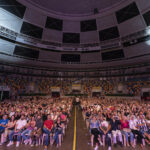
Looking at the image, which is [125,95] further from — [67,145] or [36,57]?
[36,57]

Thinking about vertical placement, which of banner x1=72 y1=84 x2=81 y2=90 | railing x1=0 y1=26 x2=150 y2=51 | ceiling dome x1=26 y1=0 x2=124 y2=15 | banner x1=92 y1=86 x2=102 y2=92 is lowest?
banner x1=92 y1=86 x2=102 y2=92

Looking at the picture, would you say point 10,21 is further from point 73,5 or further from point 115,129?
point 115,129

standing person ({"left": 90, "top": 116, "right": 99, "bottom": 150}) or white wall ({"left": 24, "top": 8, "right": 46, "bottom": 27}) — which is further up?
white wall ({"left": 24, "top": 8, "right": 46, "bottom": 27})

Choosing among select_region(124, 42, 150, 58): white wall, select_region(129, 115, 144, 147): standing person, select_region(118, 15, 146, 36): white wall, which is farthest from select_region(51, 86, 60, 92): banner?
select_region(129, 115, 144, 147): standing person

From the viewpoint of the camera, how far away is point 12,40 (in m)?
18.0

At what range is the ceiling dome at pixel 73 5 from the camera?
1862 cm

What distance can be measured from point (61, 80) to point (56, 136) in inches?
890

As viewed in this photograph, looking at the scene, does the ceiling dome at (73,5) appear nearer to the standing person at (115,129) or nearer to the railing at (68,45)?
the railing at (68,45)

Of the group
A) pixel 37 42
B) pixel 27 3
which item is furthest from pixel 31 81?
pixel 27 3

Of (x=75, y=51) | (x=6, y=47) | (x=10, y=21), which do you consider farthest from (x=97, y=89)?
(x=10, y=21)

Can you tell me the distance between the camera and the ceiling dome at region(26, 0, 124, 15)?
733 inches

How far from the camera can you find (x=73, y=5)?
778 inches

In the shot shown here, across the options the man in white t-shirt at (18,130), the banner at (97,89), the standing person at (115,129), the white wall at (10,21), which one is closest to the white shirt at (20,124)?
the man in white t-shirt at (18,130)

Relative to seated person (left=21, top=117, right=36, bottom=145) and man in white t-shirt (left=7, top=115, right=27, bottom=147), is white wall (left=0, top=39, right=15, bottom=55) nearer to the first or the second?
man in white t-shirt (left=7, top=115, right=27, bottom=147)
